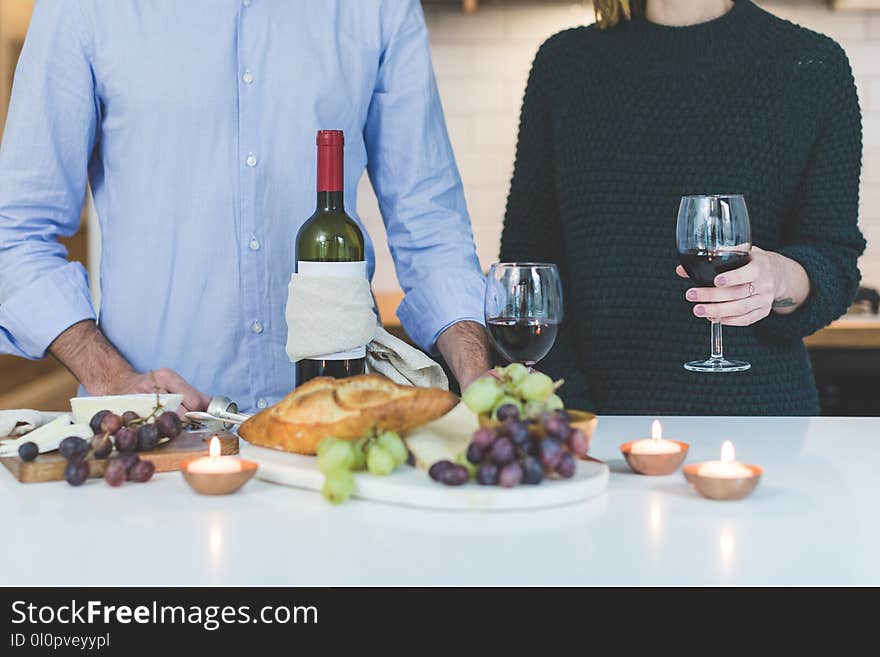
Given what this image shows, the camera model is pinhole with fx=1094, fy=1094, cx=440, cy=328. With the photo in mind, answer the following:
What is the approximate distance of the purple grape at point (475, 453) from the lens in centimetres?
87

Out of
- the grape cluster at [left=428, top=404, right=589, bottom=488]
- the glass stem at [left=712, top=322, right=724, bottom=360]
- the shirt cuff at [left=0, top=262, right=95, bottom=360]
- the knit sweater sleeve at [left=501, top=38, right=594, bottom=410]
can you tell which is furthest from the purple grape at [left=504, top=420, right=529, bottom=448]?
the knit sweater sleeve at [left=501, top=38, right=594, bottom=410]

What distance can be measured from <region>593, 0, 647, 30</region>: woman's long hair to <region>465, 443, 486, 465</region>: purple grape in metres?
1.13

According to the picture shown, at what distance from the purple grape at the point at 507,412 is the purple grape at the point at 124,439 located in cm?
36

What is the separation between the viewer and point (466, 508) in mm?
879

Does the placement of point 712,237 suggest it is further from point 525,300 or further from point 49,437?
point 49,437

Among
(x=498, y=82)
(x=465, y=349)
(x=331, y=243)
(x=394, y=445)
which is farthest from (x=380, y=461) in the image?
(x=498, y=82)

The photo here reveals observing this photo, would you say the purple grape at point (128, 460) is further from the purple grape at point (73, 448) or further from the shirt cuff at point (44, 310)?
the shirt cuff at point (44, 310)

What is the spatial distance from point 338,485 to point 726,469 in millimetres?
335

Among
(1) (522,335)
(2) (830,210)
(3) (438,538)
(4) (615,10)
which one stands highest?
(4) (615,10)

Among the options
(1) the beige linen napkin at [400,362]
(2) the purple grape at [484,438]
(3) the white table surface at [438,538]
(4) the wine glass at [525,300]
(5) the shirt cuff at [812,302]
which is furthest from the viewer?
(5) the shirt cuff at [812,302]

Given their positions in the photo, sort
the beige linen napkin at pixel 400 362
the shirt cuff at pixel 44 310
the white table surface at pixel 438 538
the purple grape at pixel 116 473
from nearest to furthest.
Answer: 1. the white table surface at pixel 438 538
2. the purple grape at pixel 116 473
3. the beige linen napkin at pixel 400 362
4. the shirt cuff at pixel 44 310

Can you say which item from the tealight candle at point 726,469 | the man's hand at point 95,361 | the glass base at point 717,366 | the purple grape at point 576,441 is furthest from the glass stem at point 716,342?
the man's hand at point 95,361

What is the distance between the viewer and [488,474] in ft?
2.89
